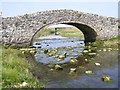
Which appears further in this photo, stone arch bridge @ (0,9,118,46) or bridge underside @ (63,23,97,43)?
bridge underside @ (63,23,97,43)

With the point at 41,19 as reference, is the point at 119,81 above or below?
below

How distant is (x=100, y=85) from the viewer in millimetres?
7562

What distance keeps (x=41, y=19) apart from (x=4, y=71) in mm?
11064

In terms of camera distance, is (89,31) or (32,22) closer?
(32,22)

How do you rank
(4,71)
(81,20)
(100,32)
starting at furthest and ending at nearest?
(100,32)
(81,20)
(4,71)

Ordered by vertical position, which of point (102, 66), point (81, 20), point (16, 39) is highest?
point (81, 20)

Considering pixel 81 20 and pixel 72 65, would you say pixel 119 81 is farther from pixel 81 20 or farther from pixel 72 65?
pixel 81 20

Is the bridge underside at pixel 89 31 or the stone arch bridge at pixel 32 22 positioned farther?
the bridge underside at pixel 89 31

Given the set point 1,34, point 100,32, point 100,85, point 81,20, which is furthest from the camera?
point 100,32

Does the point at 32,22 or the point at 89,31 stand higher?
the point at 32,22

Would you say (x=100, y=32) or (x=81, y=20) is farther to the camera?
(x=100, y=32)

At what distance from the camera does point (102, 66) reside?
10812 mm

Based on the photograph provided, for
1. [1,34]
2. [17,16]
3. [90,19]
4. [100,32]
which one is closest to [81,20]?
[90,19]

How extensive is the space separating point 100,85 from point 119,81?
3.30ft
